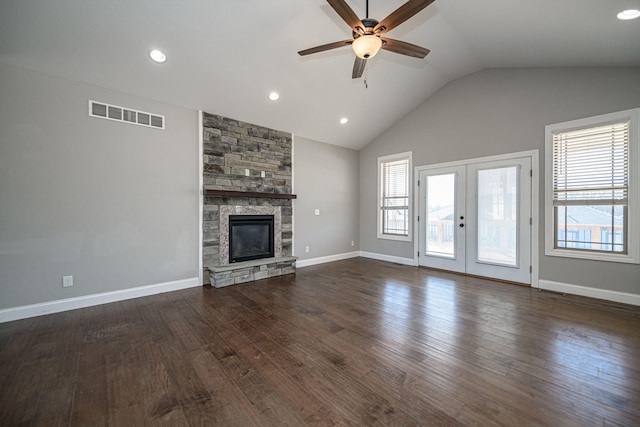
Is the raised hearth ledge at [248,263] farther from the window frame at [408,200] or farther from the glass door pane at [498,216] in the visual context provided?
the glass door pane at [498,216]

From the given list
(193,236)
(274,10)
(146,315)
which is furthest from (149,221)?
(274,10)

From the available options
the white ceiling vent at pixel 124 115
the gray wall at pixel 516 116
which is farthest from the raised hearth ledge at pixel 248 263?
the gray wall at pixel 516 116

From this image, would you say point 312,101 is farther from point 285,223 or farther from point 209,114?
point 285,223

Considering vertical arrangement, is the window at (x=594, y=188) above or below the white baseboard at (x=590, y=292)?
above

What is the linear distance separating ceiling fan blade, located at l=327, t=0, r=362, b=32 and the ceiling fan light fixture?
105mm

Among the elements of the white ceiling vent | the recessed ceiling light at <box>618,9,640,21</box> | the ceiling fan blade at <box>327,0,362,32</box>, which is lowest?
the white ceiling vent

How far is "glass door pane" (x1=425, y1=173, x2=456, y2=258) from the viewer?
5.13 meters

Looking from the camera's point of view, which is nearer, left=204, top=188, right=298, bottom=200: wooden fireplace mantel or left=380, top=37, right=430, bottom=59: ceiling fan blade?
left=380, top=37, right=430, bottom=59: ceiling fan blade

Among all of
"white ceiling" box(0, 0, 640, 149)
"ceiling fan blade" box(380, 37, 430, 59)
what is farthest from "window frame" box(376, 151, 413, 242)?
"ceiling fan blade" box(380, 37, 430, 59)

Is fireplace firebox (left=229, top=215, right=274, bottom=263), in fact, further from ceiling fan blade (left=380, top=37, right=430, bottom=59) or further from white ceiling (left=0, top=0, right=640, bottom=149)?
ceiling fan blade (left=380, top=37, right=430, bottom=59)

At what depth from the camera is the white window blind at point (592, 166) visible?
3502mm

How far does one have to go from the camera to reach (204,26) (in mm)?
3043

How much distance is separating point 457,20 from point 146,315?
221 inches

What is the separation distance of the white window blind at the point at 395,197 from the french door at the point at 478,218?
1.44ft
